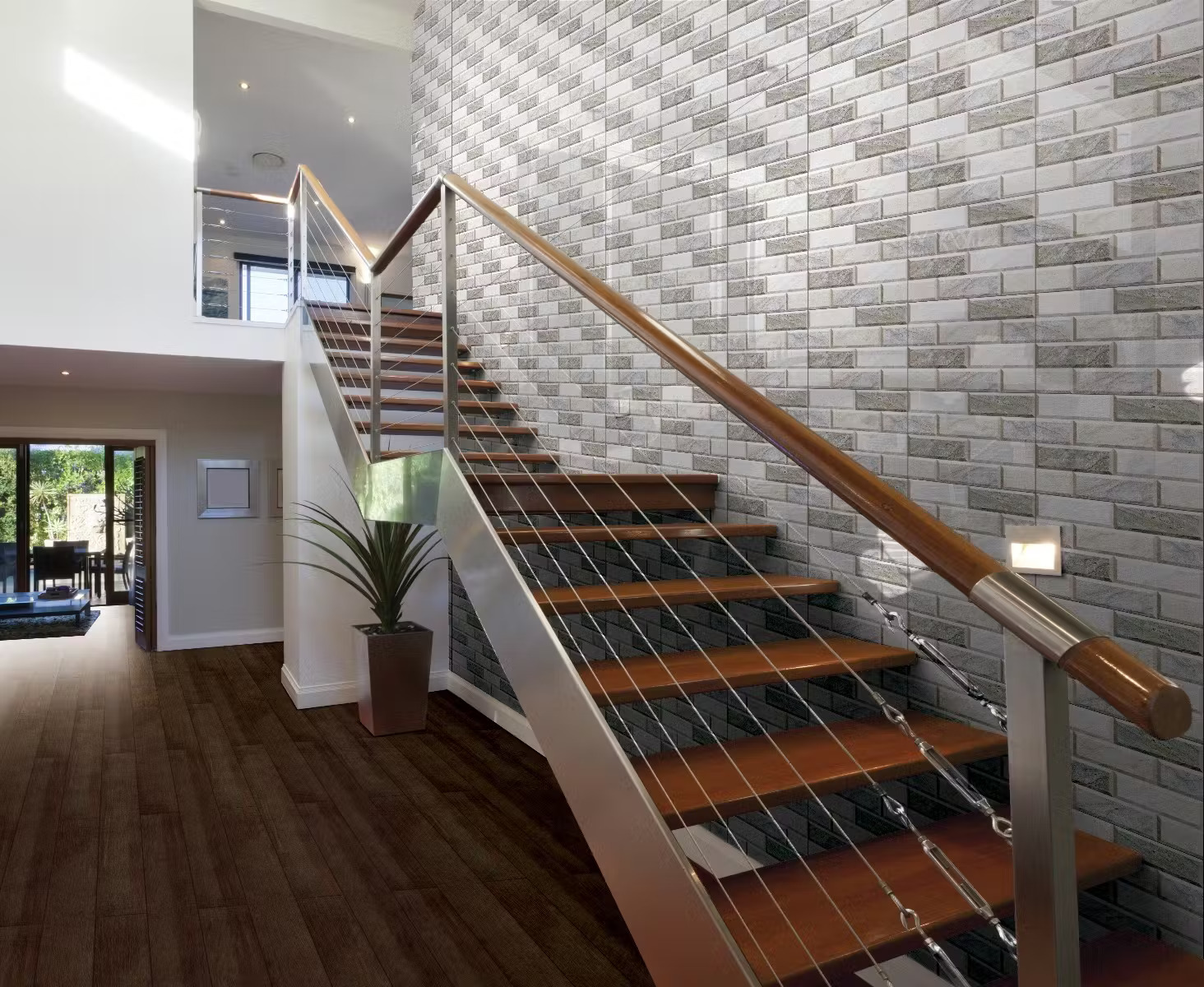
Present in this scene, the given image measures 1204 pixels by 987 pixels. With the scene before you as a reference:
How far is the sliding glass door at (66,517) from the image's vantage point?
909 centimetres

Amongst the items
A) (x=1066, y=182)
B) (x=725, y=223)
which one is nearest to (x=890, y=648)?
(x=1066, y=182)

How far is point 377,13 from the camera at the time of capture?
19.6 ft

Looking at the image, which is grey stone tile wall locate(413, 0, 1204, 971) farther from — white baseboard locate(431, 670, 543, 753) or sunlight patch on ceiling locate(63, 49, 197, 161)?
sunlight patch on ceiling locate(63, 49, 197, 161)

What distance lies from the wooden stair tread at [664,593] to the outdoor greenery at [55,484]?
8.04 m

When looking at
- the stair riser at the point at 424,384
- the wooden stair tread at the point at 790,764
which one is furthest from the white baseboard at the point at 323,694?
the wooden stair tread at the point at 790,764

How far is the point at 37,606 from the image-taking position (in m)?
7.64

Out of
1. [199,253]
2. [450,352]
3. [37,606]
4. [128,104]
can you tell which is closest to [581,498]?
[450,352]

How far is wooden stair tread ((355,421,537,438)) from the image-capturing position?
3.64 metres

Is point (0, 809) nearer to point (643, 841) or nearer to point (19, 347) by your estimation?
point (19, 347)

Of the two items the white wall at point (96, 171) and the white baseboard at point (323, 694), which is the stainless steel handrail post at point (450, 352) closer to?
the white baseboard at point (323, 694)

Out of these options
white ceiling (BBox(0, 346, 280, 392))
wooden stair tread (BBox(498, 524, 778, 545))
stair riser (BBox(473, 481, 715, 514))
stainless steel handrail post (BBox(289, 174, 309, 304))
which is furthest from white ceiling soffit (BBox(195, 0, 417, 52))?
wooden stair tread (BBox(498, 524, 778, 545))

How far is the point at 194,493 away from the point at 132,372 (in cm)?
158

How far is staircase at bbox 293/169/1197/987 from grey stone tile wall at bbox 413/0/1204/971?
169 mm

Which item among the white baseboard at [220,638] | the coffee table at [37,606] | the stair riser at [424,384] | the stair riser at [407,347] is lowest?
the white baseboard at [220,638]
